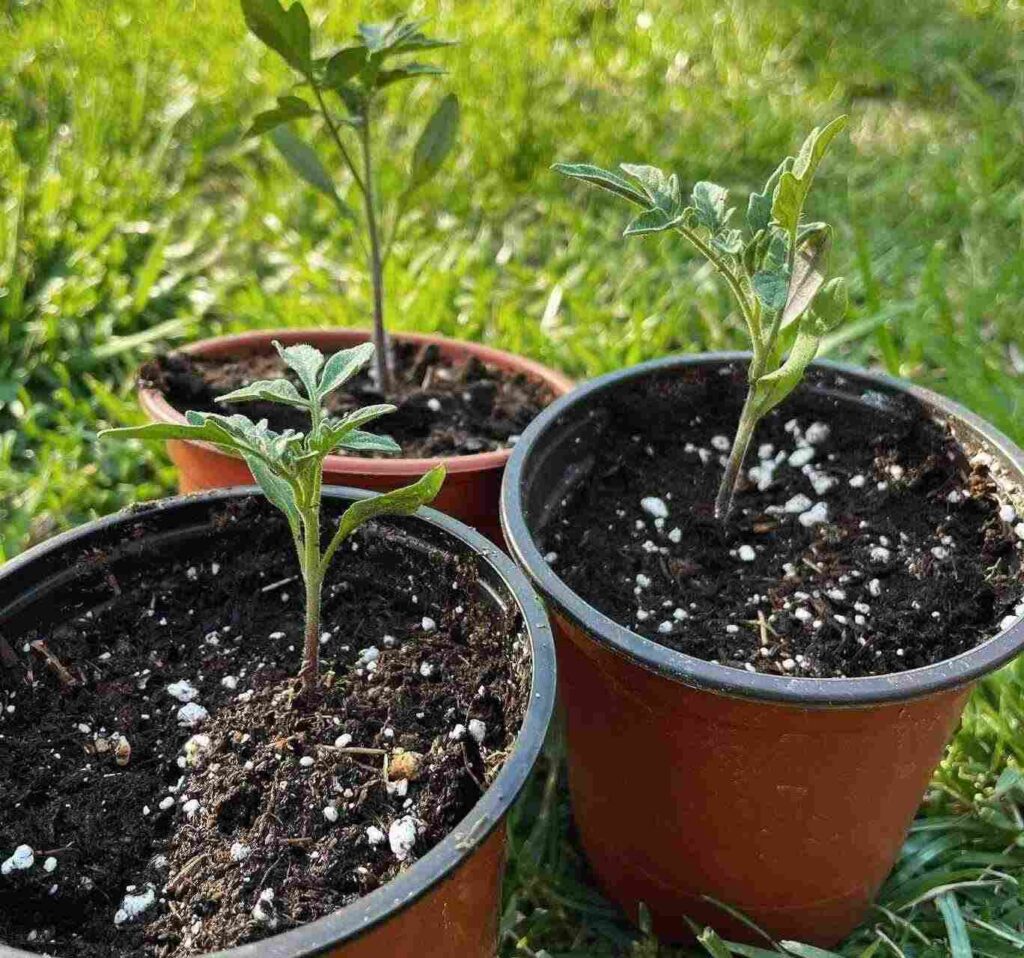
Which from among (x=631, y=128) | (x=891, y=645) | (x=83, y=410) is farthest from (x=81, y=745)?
(x=631, y=128)

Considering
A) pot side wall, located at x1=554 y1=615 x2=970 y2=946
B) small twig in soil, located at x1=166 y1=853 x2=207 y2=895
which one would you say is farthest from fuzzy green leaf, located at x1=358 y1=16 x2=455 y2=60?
small twig in soil, located at x1=166 y1=853 x2=207 y2=895

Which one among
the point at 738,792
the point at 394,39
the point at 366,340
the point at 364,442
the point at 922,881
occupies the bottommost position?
the point at 922,881

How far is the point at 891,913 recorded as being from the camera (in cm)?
119

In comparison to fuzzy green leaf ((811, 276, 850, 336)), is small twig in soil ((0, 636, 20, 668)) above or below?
below

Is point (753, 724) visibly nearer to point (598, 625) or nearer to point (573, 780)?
point (598, 625)

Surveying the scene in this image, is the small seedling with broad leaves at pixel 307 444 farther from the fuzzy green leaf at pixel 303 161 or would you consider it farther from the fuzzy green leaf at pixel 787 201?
the fuzzy green leaf at pixel 303 161

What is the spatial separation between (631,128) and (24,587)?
7.15ft

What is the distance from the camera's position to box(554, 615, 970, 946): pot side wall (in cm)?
97

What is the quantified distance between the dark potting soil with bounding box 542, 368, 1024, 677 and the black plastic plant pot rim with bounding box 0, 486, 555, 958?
191mm

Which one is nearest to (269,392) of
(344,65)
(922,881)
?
(344,65)

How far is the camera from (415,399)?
154 centimetres

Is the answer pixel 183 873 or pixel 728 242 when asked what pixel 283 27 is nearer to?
pixel 728 242

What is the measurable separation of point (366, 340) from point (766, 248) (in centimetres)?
78

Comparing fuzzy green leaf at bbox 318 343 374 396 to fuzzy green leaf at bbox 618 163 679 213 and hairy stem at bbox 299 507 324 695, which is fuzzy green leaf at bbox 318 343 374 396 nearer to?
hairy stem at bbox 299 507 324 695
